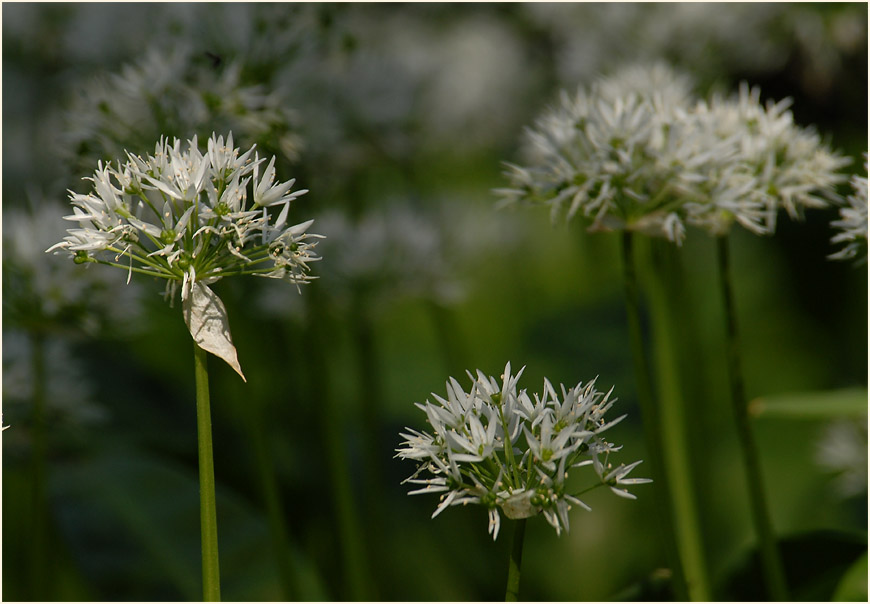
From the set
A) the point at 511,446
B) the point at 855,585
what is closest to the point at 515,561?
the point at 511,446

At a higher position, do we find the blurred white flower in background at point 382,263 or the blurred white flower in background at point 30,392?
the blurred white flower in background at point 382,263

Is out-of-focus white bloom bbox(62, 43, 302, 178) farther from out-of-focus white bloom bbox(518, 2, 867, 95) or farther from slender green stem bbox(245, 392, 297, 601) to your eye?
out-of-focus white bloom bbox(518, 2, 867, 95)

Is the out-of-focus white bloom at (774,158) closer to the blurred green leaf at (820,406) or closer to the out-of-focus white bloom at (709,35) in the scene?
the blurred green leaf at (820,406)

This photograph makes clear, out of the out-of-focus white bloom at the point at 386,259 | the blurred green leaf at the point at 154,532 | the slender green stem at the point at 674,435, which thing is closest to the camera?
the slender green stem at the point at 674,435

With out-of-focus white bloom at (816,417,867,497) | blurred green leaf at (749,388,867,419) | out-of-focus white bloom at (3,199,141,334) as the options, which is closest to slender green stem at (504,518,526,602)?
blurred green leaf at (749,388,867,419)

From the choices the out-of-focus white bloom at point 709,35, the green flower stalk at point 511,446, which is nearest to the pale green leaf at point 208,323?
the green flower stalk at point 511,446

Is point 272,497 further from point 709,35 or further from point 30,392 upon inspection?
point 709,35
